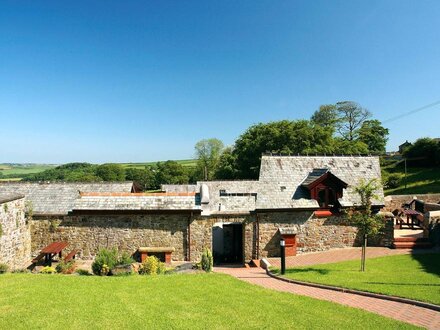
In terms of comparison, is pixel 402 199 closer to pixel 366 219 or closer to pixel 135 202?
pixel 366 219

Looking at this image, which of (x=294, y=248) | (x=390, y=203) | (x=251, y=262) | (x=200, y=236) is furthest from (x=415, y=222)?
(x=200, y=236)

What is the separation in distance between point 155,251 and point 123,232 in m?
2.29

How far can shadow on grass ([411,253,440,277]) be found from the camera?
1479 centimetres

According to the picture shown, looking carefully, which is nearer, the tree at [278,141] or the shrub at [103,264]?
the shrub at [103,264]

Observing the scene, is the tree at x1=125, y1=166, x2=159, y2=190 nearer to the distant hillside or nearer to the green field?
the distant hillside

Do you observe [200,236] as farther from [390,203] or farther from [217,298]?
[390,203]

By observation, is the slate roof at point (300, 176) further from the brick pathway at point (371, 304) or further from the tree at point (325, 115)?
the tree at point (325, 115)

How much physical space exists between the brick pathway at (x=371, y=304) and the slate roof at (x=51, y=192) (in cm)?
1258

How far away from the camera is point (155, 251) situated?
18797 millimetres

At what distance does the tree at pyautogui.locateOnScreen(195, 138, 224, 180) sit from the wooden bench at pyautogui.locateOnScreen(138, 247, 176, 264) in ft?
210

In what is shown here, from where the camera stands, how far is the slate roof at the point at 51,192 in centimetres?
1994

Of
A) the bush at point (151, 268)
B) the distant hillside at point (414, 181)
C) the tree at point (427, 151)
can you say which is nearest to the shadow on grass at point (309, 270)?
the bush at point (151, 268)

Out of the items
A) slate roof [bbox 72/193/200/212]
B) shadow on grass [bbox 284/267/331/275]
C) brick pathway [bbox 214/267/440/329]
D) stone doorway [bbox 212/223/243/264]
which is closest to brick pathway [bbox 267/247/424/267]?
shadow on grass [bbox 284/267/331/275]

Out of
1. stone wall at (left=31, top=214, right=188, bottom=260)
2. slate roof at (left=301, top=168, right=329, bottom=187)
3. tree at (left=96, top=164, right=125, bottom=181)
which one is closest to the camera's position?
stone wall at (left=31, top=214, right=188, bottom=260)
